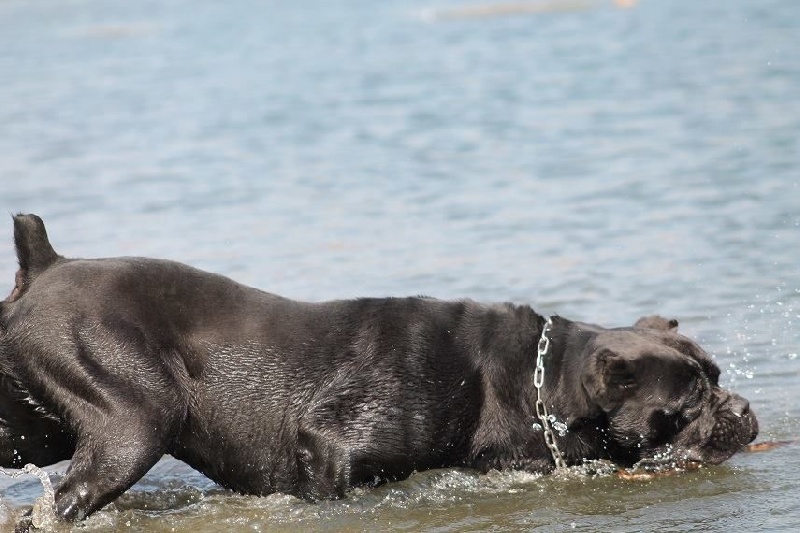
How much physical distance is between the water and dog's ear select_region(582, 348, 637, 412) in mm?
505

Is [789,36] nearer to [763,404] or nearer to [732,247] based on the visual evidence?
[732,247]

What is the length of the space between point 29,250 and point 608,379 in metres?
2.62

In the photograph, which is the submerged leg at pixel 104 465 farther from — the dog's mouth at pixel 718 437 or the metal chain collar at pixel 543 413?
the dog's mouth at pixel 718 437

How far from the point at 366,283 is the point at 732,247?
110 inches

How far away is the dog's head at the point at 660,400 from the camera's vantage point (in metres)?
5.57

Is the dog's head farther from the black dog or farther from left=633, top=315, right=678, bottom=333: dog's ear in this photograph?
left=633, top=315, right=678, bottom=333: dog's ear

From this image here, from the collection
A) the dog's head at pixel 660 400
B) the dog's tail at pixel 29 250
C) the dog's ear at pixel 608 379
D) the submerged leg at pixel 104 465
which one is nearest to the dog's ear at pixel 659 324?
the dog's head at pixel 660 400

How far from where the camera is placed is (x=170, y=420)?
5.51m

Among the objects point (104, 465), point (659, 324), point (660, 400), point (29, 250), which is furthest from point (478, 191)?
point (104, 465)

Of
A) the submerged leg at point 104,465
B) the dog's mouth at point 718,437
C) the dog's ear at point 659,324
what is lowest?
the dog's mouth at point 718,437

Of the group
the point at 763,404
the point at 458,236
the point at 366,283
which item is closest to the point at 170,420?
the point at 763,404

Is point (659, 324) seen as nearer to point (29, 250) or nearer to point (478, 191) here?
point (29, 250)

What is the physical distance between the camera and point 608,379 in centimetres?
553

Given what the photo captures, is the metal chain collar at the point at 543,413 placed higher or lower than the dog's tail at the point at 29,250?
lower
